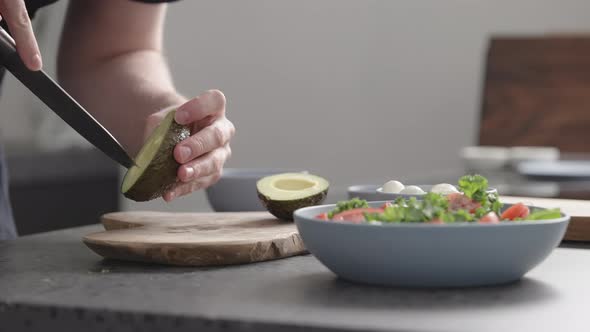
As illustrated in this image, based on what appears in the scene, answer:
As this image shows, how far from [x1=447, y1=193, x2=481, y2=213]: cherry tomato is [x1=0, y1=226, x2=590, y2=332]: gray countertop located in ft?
0.28

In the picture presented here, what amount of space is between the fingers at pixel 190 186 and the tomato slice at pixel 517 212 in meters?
0.54

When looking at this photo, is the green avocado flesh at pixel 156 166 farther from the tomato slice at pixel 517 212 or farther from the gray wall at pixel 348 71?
the gray wall at pixel 348 71

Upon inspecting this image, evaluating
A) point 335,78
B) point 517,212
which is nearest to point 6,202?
point 517,212

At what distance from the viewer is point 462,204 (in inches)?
35.2

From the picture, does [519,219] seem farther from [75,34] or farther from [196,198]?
[196,198]

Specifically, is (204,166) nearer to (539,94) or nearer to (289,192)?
Answer: (289,192)

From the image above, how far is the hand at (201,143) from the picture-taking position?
47.9 inches

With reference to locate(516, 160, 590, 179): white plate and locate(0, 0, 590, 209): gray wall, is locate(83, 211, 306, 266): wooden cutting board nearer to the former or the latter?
locate(516, 160, 590, 179): white plate

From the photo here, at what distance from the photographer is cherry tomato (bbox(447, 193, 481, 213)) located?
→ 2.88 ft

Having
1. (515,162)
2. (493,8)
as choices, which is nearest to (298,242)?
(515,162)

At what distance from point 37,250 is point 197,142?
0.92ft

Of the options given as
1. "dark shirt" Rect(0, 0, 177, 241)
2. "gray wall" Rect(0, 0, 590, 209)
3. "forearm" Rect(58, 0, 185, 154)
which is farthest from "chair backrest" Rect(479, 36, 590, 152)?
"dark shirt" Rect(0, 0, 177, 241)

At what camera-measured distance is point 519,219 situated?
0.87 m

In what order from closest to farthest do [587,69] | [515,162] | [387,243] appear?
1. [387,243]
2. [515,162]
3. [587,69]
